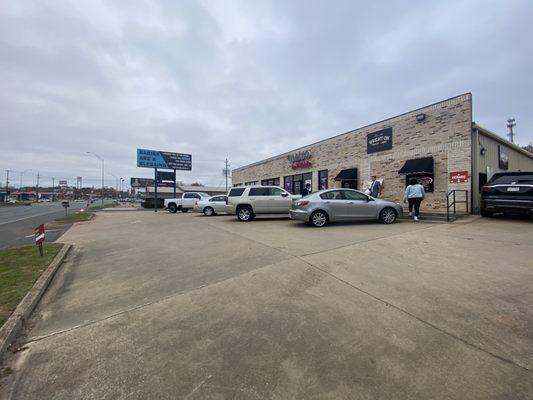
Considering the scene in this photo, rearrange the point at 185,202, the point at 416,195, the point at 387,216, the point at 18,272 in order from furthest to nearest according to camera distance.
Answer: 1. the point at 185,202
2. the point at 416,195
3. the point at 387,216
4. the point at 18,272

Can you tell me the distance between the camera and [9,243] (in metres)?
9.34

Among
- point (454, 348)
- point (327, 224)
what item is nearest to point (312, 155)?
point (327, 224)

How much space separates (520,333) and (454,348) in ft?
2.72

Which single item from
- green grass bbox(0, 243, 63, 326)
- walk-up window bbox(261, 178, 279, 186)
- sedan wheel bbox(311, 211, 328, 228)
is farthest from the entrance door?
green grass bbox(0, 243, 63, 326)

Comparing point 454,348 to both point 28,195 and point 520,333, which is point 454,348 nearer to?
point 520,333

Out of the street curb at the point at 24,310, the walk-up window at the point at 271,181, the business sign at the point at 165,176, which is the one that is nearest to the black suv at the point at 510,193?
the street curb at the point at 24,310

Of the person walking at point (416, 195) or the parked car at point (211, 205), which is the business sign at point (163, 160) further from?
the person walking at point (416, 195)

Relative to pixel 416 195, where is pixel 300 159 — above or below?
above

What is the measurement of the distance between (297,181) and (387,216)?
13.8m

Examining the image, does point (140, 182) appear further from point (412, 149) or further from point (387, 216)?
point (387, 216)

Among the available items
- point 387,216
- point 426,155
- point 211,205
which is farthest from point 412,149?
point 211,205

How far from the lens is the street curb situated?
286 centimetres

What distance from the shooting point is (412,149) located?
1415cm

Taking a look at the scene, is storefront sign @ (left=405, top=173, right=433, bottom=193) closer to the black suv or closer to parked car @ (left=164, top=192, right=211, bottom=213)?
the black suv
